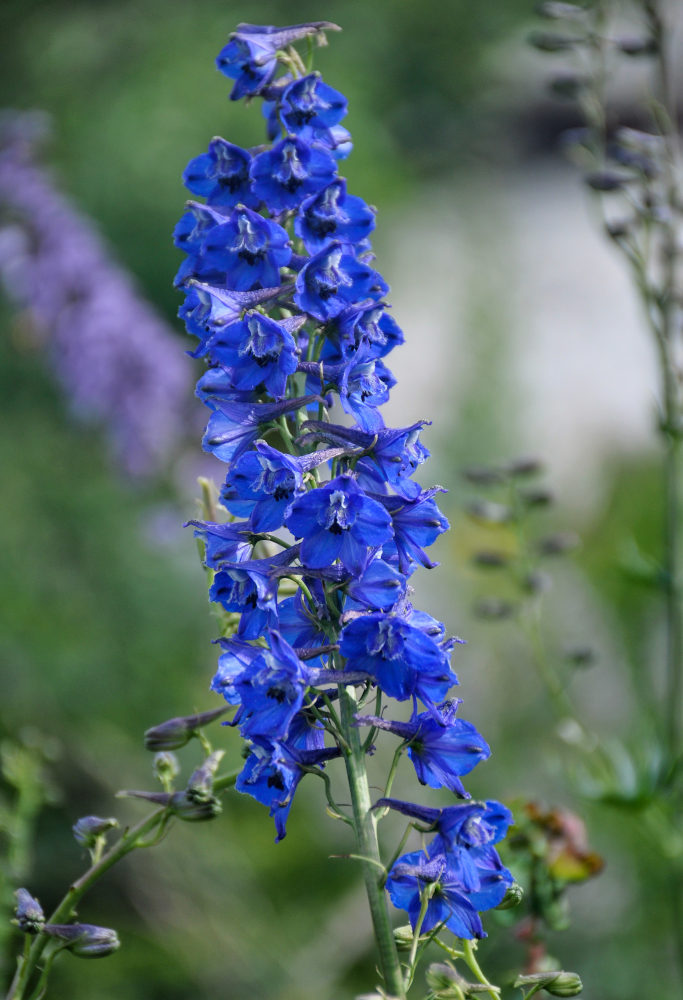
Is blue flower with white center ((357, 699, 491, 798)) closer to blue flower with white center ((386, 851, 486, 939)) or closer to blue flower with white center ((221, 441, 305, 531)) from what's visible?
blue flower with white center ((386, 851, 486, 939))

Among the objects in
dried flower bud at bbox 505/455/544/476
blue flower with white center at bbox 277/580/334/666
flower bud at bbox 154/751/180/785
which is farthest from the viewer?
dried flower bud at bbox 505/455/544/476

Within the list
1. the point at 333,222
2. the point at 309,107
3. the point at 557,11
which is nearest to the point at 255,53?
the point at 309,107

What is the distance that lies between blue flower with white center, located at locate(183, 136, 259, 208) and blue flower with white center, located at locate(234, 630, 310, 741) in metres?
0.45

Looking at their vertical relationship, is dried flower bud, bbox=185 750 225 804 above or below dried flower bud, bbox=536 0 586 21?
below

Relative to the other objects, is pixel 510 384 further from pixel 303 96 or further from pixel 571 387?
pixel 303 96

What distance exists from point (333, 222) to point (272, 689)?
0.44m

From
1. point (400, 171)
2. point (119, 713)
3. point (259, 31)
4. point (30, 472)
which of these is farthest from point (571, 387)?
point (259, 31)

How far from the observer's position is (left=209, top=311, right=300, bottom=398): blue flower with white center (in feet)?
2.79

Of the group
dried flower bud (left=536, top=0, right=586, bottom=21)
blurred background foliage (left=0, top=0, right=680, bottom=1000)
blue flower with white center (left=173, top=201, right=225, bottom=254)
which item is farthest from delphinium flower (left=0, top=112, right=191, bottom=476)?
blue flower with white center (left=173, top=201, right=225, bottom=254)

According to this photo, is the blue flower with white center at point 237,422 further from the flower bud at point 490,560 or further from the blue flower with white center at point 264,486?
the flower bud at point 490,560

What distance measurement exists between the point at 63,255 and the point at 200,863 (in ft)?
7.21

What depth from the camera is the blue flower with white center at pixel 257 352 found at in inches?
33.5

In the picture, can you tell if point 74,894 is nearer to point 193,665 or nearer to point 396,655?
point 396,655

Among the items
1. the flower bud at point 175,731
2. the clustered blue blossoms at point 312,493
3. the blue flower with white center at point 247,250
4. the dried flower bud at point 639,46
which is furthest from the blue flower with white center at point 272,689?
the dried flower bud at point 639,46
